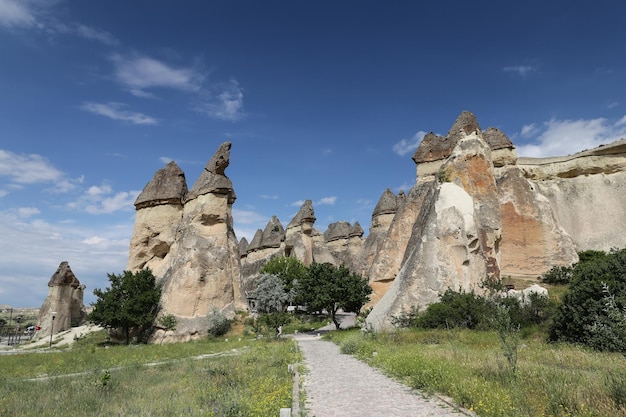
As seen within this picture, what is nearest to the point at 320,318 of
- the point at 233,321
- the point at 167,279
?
the point at 233,321

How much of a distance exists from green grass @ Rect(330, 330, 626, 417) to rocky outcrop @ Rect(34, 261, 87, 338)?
31.0 meters

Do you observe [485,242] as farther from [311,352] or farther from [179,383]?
[179,383]

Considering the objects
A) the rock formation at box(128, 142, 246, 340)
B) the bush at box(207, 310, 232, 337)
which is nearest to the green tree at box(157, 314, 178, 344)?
the rock formation at box(128, 142, 246, 340)

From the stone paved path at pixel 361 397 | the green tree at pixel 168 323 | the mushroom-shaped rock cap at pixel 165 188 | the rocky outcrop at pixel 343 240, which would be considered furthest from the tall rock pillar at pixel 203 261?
the rocky outcrop at pixel 343 240

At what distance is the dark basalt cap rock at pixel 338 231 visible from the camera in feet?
189

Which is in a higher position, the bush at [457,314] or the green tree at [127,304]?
the green tree at [127,304]

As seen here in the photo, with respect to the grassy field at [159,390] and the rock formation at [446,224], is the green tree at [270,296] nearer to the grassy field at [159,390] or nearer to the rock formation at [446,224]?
the rock formation at [446,224]

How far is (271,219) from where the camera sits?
57.9 m

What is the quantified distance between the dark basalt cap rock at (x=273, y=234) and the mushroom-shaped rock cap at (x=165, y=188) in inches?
963

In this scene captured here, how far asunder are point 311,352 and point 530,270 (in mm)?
14080

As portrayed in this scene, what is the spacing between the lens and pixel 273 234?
181 ft

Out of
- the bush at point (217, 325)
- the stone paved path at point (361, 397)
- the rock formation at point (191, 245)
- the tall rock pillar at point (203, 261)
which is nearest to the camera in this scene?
the stone paved path at point (361, 397)

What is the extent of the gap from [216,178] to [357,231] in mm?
31044

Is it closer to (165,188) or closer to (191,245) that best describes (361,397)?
(191,245)
